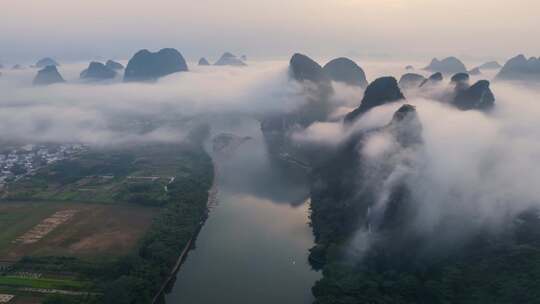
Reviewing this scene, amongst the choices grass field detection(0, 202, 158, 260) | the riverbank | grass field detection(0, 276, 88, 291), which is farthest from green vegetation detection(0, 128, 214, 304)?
the riverbank

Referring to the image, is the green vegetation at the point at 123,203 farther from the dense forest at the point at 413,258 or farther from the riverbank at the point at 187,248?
the dense forest at the point at 413,258

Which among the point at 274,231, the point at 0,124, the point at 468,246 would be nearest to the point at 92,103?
the point at 0,124

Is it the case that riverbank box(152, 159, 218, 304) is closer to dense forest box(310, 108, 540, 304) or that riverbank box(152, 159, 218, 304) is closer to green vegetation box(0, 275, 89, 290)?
green vegetation box(0, 275, 89, 290)

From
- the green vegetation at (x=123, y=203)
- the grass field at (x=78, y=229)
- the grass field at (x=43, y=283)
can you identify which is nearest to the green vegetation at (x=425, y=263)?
the green vegetation at (x=123, y=203)

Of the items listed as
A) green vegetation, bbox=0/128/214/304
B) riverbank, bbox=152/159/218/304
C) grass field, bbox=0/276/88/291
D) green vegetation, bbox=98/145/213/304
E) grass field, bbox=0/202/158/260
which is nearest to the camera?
green vegetation, bbox=98/145/213/304

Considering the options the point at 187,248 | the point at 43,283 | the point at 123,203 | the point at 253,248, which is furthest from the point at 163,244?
the point at 123,203

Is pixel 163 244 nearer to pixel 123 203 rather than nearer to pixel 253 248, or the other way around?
pixel 253 248
